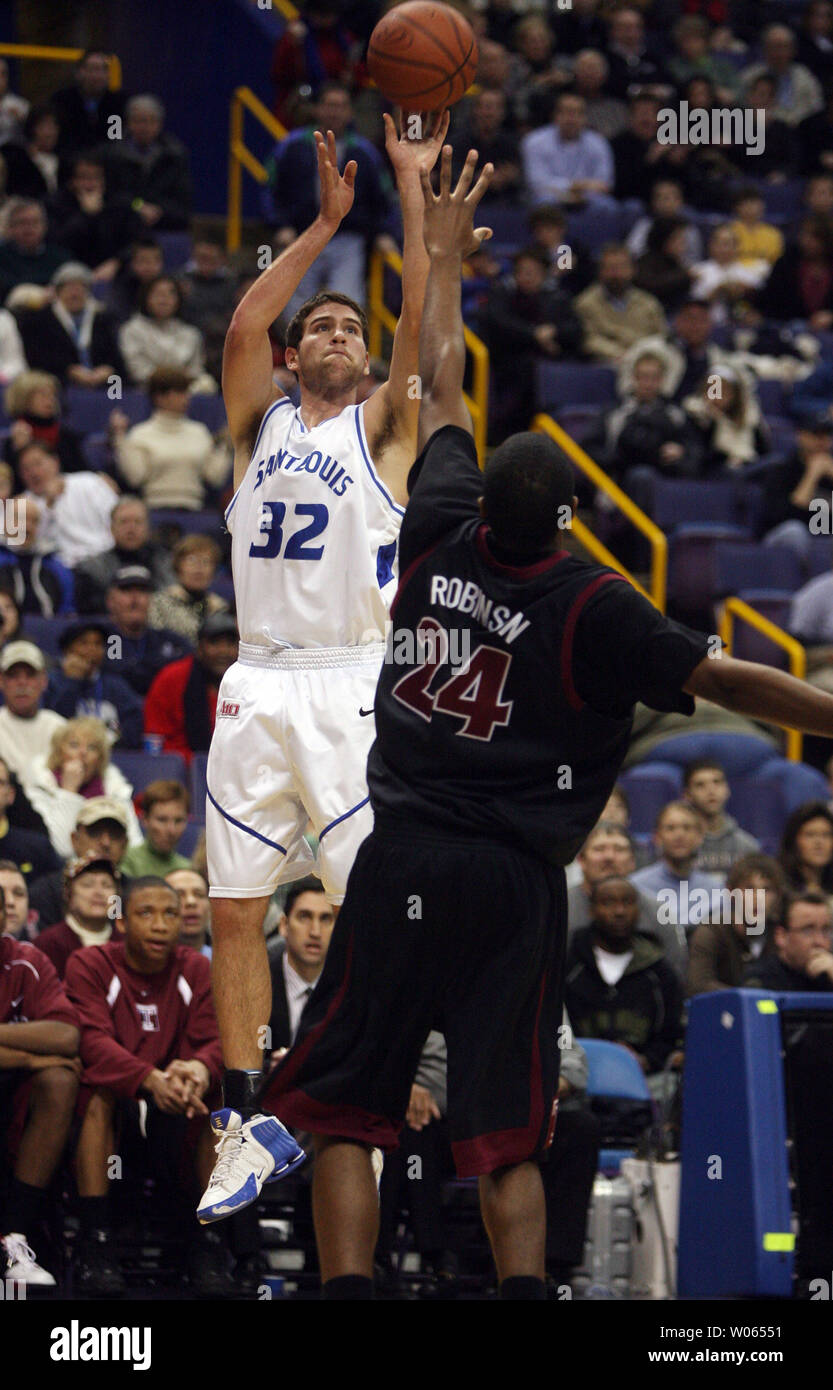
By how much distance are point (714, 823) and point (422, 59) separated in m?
5.15

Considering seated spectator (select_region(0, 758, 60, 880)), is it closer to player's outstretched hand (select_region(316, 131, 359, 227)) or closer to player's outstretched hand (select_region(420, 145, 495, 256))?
player's outstretched hand (select_region(316, 131, 359, 227))

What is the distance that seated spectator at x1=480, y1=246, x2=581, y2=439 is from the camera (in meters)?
13.9

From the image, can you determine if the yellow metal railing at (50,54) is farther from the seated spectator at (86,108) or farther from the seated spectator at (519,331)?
the seated spectator at (519,331)

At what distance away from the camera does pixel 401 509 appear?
20.2 feet

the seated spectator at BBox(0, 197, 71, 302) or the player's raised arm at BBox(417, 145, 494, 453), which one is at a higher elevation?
the seated spectator at BBox(0, 197, 71, 302)

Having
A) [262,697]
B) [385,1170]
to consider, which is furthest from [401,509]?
[385,1170]

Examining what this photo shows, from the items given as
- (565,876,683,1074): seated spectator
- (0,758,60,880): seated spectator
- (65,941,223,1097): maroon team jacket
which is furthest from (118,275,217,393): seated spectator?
(65,941,223,1097): maroon team jacket

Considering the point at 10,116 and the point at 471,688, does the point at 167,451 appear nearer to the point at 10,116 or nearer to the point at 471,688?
the point at 10,116

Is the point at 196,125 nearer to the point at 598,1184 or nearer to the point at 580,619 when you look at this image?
the point at 598,1184

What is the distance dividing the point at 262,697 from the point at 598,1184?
261 cm

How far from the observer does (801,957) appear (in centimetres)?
841

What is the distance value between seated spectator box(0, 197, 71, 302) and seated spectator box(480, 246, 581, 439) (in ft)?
9.07

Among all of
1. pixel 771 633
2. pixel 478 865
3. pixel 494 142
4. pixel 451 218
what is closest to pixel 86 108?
pixel 494 142

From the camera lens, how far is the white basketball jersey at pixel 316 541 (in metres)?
6.05
